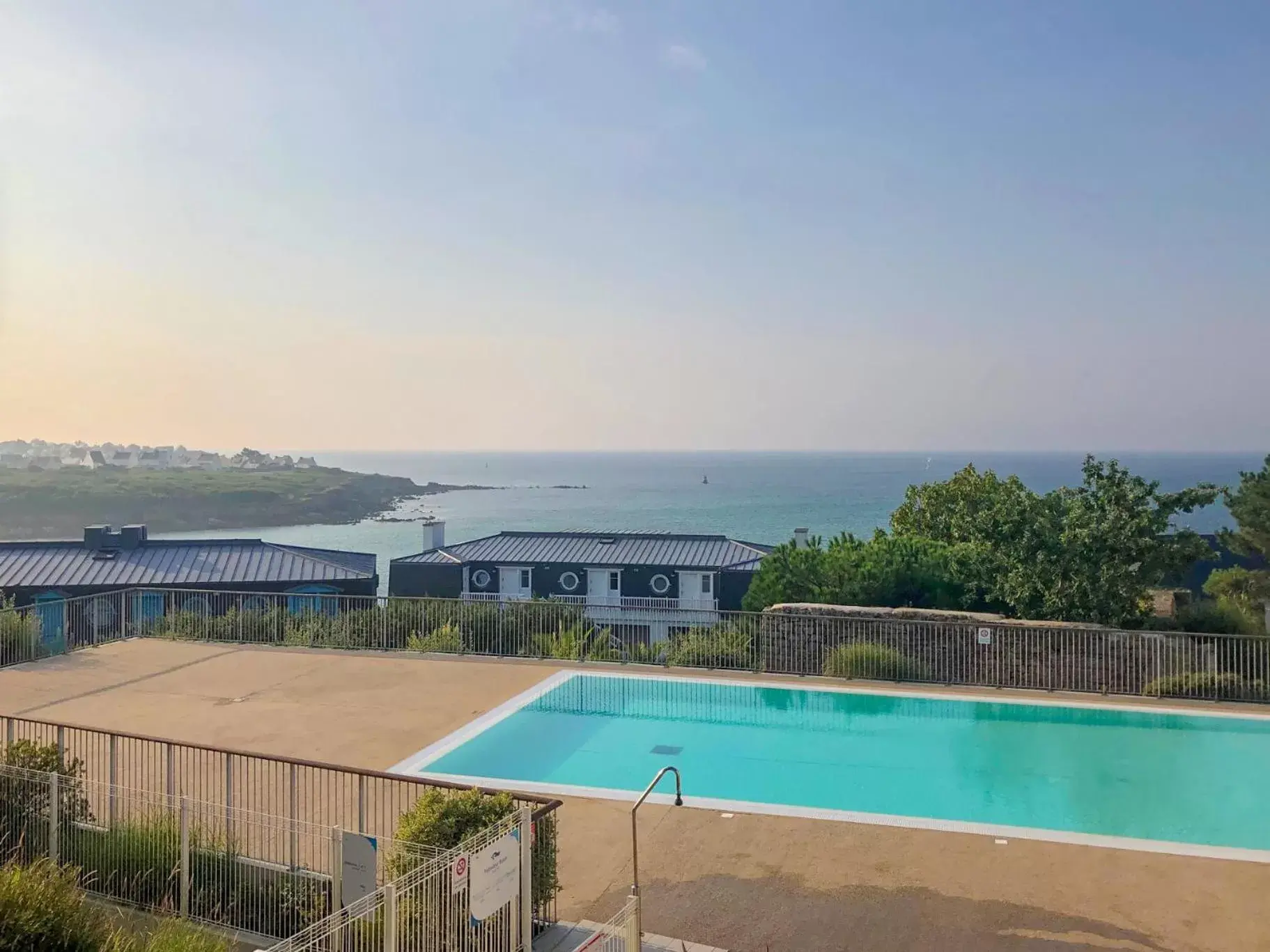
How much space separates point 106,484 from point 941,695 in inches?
5008

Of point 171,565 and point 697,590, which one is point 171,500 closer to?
point 171,565

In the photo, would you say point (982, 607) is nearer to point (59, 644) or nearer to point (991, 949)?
point (991, 949)

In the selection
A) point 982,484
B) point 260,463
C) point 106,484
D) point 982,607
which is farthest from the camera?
point 260,463

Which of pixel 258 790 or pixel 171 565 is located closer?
pixel 258 790

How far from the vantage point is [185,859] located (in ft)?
23.4

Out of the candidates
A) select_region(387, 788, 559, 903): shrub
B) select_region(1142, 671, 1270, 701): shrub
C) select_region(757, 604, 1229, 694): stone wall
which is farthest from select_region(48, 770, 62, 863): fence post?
select_region(1142, 671, 1270, 701): shrub

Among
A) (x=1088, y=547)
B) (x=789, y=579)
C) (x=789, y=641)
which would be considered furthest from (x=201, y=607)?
(x=1088, y=547)

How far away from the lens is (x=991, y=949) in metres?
7.05

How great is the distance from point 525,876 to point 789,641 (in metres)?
10.8

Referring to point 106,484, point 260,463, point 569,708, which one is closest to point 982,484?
point 569,708

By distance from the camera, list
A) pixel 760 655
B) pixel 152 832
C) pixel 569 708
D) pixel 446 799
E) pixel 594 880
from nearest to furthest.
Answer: pixel 446 799 < pixel 152 832 < pixel 594 880 < pixel 569 708 < pixel 760 655

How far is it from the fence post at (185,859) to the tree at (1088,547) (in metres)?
15.2

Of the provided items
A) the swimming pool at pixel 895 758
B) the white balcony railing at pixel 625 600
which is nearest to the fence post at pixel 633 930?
the swimming pool at pixel 895 758

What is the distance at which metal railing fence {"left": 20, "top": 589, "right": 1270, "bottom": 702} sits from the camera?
1481cm
